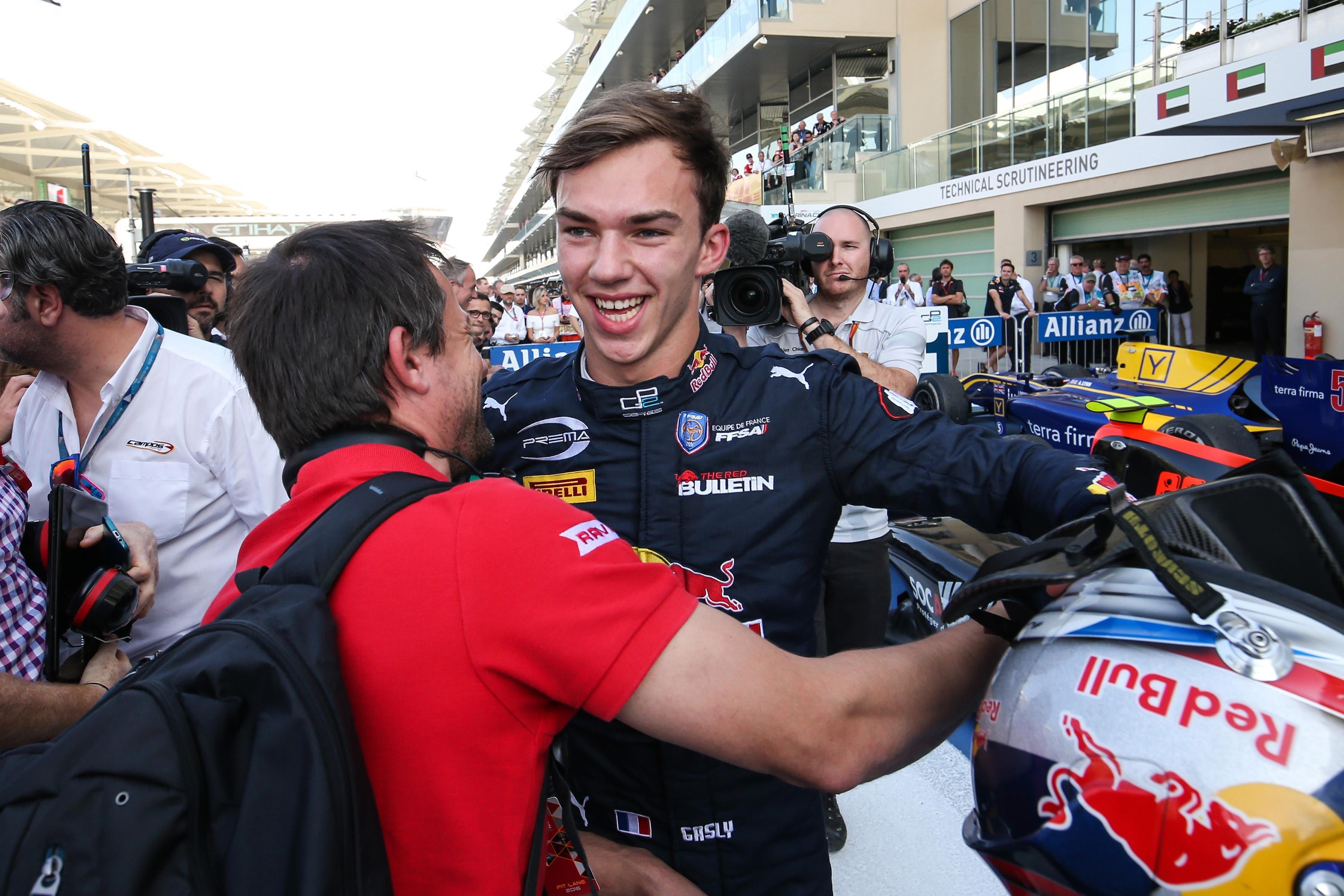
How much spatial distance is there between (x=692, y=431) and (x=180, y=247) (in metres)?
3.49

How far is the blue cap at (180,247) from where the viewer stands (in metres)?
4.02

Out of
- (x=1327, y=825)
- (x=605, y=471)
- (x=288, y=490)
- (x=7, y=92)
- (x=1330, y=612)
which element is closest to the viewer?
(x=1327, y=825)

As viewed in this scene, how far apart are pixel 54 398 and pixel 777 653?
2279mm

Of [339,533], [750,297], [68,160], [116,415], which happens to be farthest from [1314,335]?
[68,160]

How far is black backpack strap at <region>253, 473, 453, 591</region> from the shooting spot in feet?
3.07

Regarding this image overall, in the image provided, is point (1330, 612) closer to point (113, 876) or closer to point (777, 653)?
point (777, 653)

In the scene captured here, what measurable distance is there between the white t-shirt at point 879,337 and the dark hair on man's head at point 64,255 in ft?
6.45

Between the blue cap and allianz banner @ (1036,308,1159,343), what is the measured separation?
32.6ft

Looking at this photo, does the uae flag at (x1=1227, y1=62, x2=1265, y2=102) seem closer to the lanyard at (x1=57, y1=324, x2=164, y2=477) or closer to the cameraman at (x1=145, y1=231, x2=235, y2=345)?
the cameraman at (x1=145, y1=231, x2=235, y2=345)

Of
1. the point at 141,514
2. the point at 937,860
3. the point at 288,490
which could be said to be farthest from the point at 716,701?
the point at 937,860

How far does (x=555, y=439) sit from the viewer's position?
5.47 ft

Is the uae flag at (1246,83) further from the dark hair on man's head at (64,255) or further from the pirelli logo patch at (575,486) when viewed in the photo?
the dark hair on man's head at (64,255)

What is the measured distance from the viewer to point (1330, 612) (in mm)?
805

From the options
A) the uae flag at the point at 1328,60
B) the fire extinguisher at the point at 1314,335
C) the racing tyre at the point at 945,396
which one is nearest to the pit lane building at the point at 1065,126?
the uae flag at the point at 1328,60
